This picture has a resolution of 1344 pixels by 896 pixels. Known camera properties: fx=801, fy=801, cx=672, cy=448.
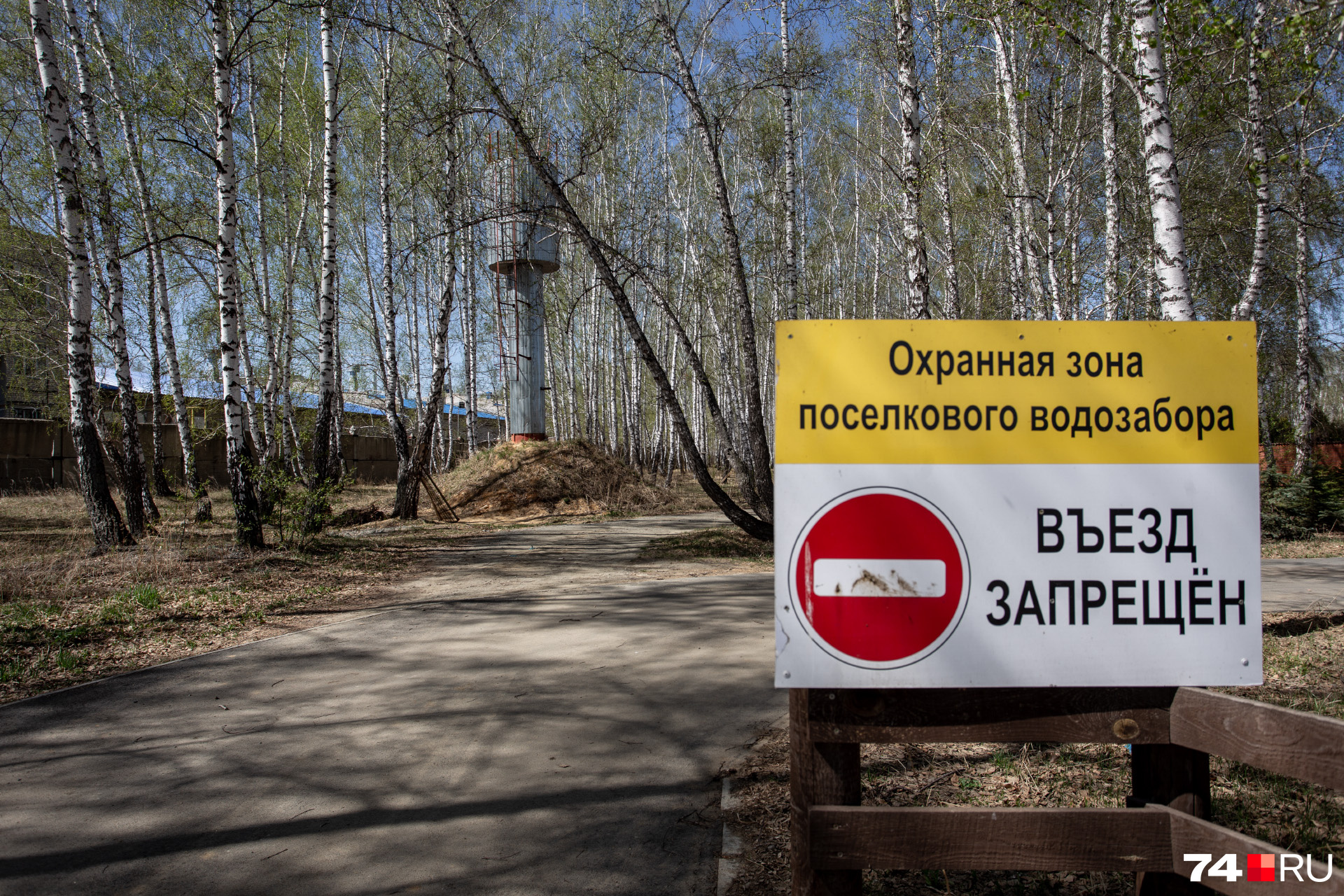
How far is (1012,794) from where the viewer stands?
146 inches

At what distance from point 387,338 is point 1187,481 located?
60.8 ft

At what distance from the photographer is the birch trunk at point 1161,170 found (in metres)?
6.36

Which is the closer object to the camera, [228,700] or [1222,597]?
[1222,597]

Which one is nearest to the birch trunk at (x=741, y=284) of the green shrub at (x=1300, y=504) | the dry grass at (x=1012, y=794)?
the dry grass at (x=1012, y=794)

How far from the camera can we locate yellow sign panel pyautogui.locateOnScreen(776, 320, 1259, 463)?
82.3 inches

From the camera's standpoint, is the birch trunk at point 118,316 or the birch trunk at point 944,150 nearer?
the birch trunk at point 118,316

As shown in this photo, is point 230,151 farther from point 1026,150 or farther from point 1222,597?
point 1026,150

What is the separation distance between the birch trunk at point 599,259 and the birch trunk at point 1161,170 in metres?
6.60

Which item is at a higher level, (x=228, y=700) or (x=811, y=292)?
(x=811, y=292)

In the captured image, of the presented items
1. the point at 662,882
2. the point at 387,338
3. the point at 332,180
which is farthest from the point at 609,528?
the point at 662,882

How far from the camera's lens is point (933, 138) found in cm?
1792

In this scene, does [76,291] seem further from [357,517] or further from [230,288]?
[357,517]

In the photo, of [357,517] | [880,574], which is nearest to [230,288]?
[357,517]

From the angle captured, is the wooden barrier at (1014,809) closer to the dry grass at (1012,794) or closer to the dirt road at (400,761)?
the dry grass at (1012,794)
